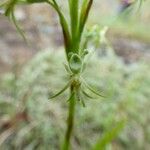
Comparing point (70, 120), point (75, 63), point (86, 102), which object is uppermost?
point (75, 63)

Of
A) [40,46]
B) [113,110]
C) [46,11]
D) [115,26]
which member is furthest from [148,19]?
[113,110]

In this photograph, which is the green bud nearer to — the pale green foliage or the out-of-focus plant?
the out-of-focus plant

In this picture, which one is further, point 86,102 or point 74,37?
point 86,102

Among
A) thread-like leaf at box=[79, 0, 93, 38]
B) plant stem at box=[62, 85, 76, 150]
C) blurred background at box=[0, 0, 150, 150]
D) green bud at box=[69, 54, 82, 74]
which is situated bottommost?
blurred background at box=[0, 0, 150, 150]

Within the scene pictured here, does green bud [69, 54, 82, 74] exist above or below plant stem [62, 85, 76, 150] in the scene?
above

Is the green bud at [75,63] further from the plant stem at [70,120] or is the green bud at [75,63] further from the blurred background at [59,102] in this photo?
the blurred background at [59,102]

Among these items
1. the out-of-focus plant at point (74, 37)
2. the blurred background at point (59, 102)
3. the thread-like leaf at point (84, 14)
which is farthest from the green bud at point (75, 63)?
the blurred background at point (59, 102)

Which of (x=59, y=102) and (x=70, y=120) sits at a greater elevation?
(x=70, y=120)

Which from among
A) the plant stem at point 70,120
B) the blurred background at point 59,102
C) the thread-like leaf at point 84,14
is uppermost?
the thread-like leaf at point 84,14

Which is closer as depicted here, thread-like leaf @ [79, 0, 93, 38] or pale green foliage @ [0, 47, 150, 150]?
thread-like leaf @ [79, 0, 93, 38]

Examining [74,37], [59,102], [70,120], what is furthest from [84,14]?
[59,102]

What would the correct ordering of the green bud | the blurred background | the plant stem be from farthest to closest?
1. the blurred background
2. the plant stem
3. the green bud

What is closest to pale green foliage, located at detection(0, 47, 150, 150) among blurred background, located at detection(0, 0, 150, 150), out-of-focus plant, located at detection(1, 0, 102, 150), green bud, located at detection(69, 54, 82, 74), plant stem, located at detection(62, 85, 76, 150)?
blurred background, located at detection(0, 0, 150, 150)

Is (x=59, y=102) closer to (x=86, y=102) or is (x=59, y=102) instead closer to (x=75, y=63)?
(x=86, y=102)
